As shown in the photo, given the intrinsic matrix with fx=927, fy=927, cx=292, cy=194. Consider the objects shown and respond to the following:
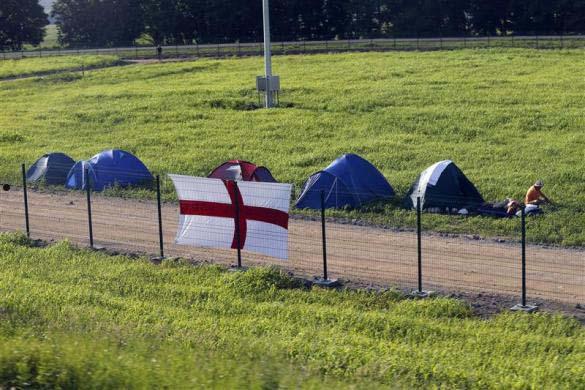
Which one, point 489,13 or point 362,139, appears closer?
point 362,139

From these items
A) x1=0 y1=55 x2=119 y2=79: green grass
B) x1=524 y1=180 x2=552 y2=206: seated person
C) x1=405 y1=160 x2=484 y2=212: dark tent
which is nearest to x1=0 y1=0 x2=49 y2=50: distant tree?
x1=0 y1=55 x2=119 y2=79: green grass

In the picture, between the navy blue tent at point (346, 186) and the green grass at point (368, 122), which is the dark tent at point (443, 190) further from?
the navy blue tent at point (346, 186)

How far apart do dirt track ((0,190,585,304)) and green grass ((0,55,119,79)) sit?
148 ft

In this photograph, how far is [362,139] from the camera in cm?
3161

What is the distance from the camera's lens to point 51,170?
86.7ft

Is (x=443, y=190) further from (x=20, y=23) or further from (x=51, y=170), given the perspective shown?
(x=20, y=23)

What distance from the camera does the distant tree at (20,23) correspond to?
95312 mm

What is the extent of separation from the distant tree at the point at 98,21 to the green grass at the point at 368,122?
126 ft

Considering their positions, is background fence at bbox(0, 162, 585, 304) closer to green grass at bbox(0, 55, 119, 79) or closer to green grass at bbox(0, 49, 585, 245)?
green grass at bbox(0, 49, 585, 245)

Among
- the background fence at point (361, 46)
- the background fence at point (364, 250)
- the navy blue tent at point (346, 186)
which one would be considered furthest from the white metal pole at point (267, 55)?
the background fence at point (361, 46)

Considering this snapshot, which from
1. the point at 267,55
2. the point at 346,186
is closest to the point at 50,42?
the point at 267,55

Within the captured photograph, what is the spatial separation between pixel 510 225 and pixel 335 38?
69730 mm

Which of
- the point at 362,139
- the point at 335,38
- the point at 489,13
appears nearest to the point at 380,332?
the point at 362,139

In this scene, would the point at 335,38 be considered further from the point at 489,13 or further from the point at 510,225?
the point at 510,225
